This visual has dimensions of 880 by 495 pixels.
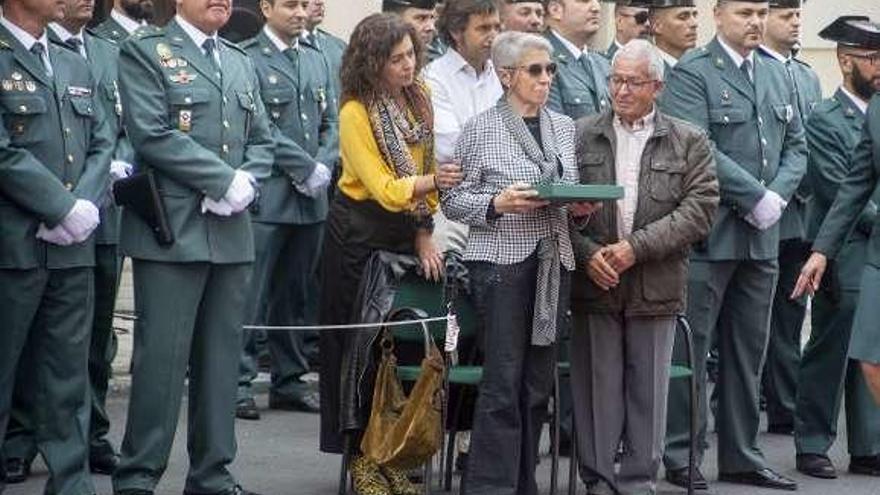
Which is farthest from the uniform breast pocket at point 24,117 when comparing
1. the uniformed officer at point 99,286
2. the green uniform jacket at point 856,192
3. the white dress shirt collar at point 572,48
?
the white dress shirt collar at point 572,48

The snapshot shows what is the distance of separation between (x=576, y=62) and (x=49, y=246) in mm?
3591

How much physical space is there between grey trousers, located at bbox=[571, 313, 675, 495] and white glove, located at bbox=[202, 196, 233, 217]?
1530 millimetres

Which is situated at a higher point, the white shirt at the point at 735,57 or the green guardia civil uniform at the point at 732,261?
the white shirt at the point at 735,57

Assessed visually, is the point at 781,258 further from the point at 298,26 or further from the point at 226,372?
the point at 226,372

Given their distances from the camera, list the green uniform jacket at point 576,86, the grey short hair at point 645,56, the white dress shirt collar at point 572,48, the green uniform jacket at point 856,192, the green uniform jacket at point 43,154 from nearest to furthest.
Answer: the green uniform jacket at point 43,154 < the grey short hair at point 645,56 < the green uniform jacket at point 856,192 < the green uniform jacket at point 576,86 < the white dress shirt collar at point 572,48

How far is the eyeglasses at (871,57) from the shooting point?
11929 mm

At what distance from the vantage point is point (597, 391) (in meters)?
9.90

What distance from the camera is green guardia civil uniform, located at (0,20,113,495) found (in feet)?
30.0

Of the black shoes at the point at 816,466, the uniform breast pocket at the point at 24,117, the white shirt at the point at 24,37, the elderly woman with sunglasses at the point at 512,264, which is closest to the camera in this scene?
the uniform breast pocket at the point at 24,117

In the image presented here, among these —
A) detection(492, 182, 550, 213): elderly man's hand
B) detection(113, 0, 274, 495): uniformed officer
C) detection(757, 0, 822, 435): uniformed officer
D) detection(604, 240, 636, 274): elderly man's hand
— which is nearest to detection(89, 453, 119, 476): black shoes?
detection(113, 0, 274, 495): uniformed officer

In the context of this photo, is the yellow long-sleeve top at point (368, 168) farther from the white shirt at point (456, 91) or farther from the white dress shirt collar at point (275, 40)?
the white dress shirt collar at point (275, 40)

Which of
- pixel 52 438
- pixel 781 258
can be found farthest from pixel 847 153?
pixel 52 438

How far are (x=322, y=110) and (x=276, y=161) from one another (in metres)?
0.58

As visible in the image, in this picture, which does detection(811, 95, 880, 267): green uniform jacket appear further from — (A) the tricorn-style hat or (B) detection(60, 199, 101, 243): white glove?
(B) detection(60, 199, 101, 243): white glove
